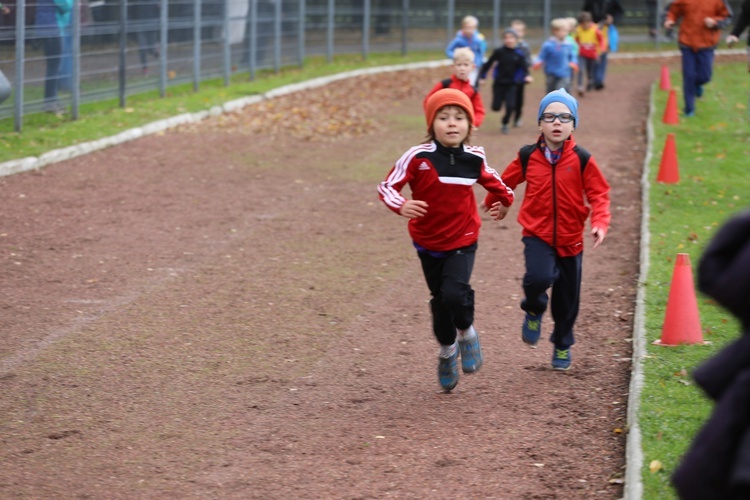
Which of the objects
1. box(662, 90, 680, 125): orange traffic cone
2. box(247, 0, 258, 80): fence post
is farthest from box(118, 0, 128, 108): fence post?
box(662, 90, 680, 125): orange traffic cone

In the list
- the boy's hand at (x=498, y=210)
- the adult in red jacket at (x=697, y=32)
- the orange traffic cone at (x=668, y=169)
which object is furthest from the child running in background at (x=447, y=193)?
the adult in red jacket at (x=697, y=32)

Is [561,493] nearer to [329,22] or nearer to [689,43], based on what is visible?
[689,43]

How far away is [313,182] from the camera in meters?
13.6

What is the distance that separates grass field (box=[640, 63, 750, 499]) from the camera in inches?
221

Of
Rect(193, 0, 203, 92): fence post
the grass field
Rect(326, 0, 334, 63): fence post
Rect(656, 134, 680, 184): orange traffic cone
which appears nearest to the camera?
the grass field

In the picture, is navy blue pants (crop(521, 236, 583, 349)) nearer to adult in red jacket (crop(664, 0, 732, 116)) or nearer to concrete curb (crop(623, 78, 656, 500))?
concrete curb (crop(623, 78, 656, 500))

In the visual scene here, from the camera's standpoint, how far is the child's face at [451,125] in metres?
6.25

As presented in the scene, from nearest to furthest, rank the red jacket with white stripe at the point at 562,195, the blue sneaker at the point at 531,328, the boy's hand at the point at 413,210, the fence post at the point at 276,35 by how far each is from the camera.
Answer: the boy's hand at the point at 413,210 → the red jacket with white stripe at the point at 562,195 → the blue sneaker at the point at 531,328 → the fence post at the point at 276,35

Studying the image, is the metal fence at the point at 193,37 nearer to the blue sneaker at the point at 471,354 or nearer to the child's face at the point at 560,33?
the child's face at the point at 560,33

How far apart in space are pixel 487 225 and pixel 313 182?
8.87ft

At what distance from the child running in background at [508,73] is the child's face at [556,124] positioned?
39.0 ft

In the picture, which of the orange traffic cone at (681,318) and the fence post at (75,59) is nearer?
the orange traffic cone at (681,318)

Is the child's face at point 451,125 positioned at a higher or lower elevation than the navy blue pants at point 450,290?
higher

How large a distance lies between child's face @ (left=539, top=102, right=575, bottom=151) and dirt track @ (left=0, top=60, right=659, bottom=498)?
4.78 feet
